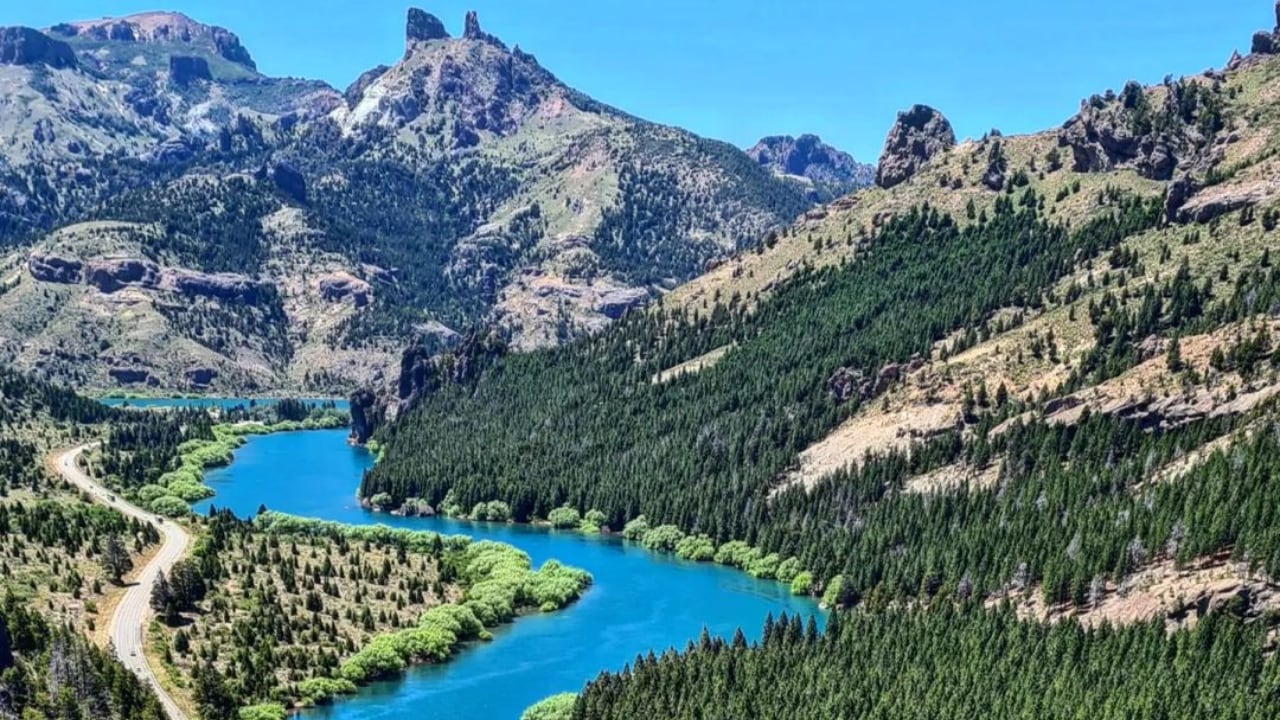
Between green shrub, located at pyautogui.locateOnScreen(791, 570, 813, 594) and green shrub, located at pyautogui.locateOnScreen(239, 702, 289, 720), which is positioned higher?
green shrub, located at pyautogui.locateOnScreen(791, 570, 813, 594)

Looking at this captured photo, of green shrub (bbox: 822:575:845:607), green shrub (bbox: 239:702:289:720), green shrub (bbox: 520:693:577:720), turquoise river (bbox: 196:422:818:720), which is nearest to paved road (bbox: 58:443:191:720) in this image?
green shrub (bbox: 239:702:289:720)

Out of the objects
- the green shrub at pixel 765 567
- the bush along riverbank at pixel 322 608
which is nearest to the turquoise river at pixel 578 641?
the green shrub at pixel 765 567

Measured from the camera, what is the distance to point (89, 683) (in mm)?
112250

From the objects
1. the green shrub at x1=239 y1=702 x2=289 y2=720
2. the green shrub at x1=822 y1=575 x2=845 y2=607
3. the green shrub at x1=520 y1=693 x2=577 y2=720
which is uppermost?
the green shrub at x1=822 y1=575 x2=845 y2=607

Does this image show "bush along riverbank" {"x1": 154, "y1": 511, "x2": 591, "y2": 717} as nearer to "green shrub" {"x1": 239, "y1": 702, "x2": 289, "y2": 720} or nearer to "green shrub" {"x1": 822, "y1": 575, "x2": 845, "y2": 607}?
"green shrub" {"x1": 239, "y1": 702, "x2": 289, "y2": 720}

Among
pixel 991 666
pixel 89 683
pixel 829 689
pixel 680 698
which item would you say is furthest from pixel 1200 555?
pixel 89 683

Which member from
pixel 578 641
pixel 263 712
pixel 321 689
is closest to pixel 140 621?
pixel 321 689

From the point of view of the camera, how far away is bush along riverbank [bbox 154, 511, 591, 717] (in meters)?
134

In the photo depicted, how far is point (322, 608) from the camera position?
6275 inches

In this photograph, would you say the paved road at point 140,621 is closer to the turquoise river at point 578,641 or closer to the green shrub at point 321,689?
the green shrub at point 321,689

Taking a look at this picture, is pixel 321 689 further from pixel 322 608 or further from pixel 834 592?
pixel 834 592

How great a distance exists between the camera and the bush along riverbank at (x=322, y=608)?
134 meters

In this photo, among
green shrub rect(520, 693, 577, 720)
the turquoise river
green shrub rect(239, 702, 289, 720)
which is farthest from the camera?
the turquoise river

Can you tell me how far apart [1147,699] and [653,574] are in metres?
99.2
